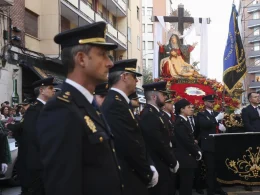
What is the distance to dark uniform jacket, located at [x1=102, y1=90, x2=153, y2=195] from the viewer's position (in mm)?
4078

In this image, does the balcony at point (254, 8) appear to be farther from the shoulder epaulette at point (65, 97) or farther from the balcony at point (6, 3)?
the shoulder epaulette at point (65, 97)

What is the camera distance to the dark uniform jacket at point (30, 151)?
5191 mm

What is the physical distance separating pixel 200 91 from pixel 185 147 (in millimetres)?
4728

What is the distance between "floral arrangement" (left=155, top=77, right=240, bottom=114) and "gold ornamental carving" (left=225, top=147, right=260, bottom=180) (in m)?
1.79

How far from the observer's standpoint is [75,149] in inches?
98.7

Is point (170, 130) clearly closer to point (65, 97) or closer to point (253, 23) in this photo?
point (65, 97)

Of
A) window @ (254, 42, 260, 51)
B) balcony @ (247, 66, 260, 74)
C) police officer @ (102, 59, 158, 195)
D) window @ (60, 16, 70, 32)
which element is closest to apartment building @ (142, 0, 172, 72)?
window @ (254, 42, 260, 51)

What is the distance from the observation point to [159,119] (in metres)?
5.25

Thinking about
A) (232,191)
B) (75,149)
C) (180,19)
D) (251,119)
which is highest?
(180,19)

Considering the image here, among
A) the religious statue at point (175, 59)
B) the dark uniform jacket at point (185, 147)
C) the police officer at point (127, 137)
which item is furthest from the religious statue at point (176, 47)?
the police officer at point (127, 137)

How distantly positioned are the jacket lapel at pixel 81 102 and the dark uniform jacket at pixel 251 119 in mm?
6811

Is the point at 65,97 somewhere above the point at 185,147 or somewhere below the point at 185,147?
above

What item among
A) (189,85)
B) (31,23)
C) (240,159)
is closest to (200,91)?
(189,85)

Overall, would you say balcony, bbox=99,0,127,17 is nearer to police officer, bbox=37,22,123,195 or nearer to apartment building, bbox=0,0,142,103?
apartment building, bbox=0,0,142,103
